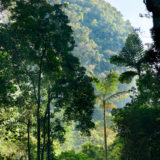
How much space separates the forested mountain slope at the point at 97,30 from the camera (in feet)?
271

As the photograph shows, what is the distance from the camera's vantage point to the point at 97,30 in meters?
111

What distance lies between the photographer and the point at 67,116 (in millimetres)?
9953

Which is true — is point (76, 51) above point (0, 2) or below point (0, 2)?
above

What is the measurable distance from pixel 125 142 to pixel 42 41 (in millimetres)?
5677

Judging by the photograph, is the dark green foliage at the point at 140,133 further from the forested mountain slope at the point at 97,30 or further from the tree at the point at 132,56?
Result: the forested mountain slope at the point at 97,30

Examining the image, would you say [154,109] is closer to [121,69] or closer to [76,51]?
[76,51]

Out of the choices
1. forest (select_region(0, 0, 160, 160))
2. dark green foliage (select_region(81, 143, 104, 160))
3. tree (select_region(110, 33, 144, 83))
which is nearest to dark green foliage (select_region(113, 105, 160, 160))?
forest (select_region(0, 0, 160, 160))

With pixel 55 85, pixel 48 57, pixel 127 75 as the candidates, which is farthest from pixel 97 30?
pixel 48 57

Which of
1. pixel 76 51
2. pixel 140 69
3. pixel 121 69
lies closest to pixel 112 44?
pixel 121 69

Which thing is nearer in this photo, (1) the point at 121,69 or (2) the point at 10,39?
(2) the point at 10,39

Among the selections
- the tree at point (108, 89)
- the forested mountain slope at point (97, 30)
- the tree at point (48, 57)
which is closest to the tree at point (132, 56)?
the tree at point (108, 89)

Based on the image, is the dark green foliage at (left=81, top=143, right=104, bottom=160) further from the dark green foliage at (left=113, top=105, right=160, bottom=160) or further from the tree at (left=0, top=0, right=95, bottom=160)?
the dark green foliage at (left=113, top=105, right=160, bottom=160)

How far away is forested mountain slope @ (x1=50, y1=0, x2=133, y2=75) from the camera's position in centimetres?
8256

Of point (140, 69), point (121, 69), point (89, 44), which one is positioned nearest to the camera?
point (140, 69)
